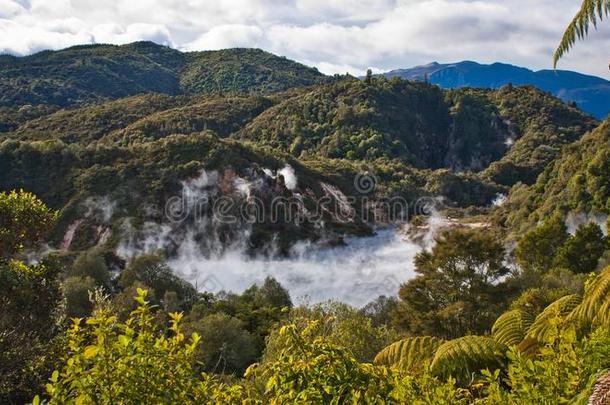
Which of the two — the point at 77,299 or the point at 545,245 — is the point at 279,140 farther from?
the point at 77,299

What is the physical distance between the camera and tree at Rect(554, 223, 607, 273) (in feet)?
113

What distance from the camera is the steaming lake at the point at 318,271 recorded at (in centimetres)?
4972

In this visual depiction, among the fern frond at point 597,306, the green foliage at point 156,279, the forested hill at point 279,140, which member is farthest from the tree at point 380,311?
the fern frond at point 597,306

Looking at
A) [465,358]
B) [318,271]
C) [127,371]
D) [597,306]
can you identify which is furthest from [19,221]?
[318,271]

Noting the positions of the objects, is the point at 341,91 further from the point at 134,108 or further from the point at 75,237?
the point at 75,237

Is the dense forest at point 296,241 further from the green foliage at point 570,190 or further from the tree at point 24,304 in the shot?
the green foliage at point 570,190

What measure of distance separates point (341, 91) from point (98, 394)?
389ft

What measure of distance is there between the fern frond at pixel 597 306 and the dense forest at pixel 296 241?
3 centimetres

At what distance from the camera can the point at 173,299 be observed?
33531 mm

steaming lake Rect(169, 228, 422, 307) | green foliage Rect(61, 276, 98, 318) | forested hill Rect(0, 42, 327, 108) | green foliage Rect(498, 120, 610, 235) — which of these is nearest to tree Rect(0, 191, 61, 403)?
green foliage Rect(61, 276, 98, 318)

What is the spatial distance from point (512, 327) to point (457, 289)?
1239 cm

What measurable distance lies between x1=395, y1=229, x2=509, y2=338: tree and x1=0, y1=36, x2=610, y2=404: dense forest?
9cm

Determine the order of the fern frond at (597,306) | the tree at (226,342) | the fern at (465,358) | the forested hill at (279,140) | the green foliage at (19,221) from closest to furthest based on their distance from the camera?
the fern frond at (597,306) → the fern at (465,358) → the green foliage at (19,221) → the tree at (226,342) → the forested hill at (279,140)

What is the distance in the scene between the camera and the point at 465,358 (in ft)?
25.2
